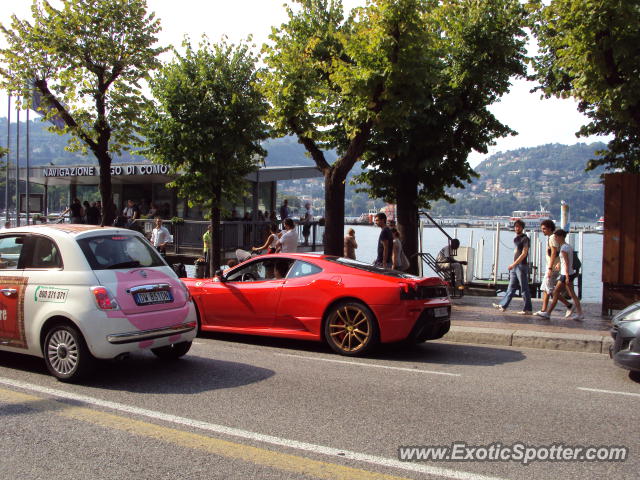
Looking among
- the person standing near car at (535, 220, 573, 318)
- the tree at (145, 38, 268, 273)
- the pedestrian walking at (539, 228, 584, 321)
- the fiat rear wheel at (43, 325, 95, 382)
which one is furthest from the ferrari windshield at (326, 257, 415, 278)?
the tree at (145, 38, 268, 273)

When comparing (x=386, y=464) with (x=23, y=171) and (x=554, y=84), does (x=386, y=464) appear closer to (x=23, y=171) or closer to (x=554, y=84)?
(x=554, y=84)

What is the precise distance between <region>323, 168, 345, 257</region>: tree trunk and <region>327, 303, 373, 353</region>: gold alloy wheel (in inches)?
218

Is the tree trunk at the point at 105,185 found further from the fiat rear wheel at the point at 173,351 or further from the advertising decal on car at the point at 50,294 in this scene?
the advertising decal on car at the point at 50,294

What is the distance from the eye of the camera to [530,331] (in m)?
10.8

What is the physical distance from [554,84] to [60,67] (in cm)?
1237

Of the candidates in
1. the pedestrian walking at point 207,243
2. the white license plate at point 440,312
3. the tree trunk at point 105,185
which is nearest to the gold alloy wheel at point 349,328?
the white license plate at point 440,312

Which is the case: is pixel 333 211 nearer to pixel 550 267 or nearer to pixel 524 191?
pixel 550 267

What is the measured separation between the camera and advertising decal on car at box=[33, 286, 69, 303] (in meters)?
6.88

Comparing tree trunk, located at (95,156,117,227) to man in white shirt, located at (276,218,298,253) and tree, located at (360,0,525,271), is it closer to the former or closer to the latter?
man in white shirt, located at (276,218,298,253)

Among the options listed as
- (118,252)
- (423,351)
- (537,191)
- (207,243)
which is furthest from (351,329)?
(537,191)

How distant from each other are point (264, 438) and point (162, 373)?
2776mm

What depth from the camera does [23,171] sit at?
30.2 m

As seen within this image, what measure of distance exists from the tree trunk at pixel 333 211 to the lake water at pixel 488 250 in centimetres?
837

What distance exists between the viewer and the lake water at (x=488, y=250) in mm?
28109
